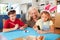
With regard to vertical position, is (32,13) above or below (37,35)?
above

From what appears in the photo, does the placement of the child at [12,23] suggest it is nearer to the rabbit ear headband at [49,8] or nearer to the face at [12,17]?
the face at [12,17]

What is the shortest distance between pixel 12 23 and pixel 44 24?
312 millimetres

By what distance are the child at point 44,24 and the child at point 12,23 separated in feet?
0.46

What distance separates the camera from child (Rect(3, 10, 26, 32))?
124 centimetres

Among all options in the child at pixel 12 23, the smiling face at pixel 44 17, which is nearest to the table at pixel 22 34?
the child at pixel 12 23

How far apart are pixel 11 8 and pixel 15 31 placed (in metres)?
0.22

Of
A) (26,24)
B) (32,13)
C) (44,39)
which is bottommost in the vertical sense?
(44,39)

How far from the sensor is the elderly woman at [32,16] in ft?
4.22

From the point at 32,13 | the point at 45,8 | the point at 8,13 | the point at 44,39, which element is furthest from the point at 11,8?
the point at 44,39

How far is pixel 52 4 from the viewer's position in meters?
1.31

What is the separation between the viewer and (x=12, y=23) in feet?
4.15

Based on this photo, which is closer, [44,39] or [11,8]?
[11,8]

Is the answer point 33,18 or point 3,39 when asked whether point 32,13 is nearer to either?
Result: point 33,18

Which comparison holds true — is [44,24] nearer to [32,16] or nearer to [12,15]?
[32,16]
